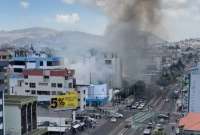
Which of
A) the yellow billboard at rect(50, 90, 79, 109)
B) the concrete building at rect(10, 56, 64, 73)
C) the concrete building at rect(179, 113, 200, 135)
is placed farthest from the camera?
the concrete building at rect(10, 56, 64, 73)

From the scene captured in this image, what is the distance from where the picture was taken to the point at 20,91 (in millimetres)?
19500

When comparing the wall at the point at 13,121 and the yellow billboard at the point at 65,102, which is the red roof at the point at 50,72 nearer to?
the yellow billboard at the point at 65,102

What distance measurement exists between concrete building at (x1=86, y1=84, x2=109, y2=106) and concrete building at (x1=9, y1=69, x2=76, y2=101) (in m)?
1.63

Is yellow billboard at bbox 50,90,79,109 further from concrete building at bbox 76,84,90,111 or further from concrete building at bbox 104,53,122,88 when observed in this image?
concrete building at bbox 104,53,122,88

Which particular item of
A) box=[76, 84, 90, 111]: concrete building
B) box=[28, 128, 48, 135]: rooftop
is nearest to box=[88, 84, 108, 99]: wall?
box=[76, 84, 90, 111]: concrete building

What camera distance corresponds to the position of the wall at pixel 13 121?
11484 mm

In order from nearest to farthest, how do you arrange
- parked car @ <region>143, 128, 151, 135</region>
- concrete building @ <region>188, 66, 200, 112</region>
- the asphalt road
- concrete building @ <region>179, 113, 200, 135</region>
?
concrete building @ <region>179, 113, 200, 135</region> → parked car @ <region>143, 128, 151, 135</region> → the asphalt road → concrete building @ <region>188, 66, 200, 112</region>

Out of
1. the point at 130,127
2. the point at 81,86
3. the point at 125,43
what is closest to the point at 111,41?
the point at 125,43

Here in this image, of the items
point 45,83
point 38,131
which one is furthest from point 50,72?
point 38,131

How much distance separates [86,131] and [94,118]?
7.46 ft

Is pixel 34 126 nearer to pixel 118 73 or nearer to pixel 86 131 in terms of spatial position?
pixel 86 131

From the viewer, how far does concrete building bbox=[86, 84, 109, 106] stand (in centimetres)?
2052

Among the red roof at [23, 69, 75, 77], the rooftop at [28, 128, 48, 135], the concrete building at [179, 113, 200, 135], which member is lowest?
the rooftop at [28, 128, 48, 135]

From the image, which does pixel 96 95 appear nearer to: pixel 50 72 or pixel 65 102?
pixel 50 72
